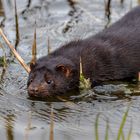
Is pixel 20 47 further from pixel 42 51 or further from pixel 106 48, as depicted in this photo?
pixel 106 48

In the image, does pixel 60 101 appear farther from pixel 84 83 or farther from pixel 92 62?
pixel 92 62

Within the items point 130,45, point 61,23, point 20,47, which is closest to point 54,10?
point 61,23

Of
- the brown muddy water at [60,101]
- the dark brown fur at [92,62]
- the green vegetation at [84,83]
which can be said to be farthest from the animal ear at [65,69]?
the brown muddy water at [60,101]

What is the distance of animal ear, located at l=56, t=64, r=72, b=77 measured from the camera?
23.5ft

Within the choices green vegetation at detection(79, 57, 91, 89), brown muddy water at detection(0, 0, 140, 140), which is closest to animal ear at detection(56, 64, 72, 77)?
green vegetation at detection(79, 57, 91, 89)

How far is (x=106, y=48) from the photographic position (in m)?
7.84

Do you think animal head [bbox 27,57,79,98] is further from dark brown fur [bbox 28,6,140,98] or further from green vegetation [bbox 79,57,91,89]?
green vegetation [bbox 79,57,91,89]

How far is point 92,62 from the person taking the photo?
7648 millimetres

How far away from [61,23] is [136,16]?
69.8 inches

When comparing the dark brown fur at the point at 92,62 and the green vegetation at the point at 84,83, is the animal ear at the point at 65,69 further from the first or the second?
the green vegetation at the point at 84,83

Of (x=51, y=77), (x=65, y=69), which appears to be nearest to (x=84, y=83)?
(x=65, y=69)

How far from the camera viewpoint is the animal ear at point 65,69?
23.5ft

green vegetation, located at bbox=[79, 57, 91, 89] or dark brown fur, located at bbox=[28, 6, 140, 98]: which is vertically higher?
dark brown fur, located at bbox=[28, 6, 140, 98]

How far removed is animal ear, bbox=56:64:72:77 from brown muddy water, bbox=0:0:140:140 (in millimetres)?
287
